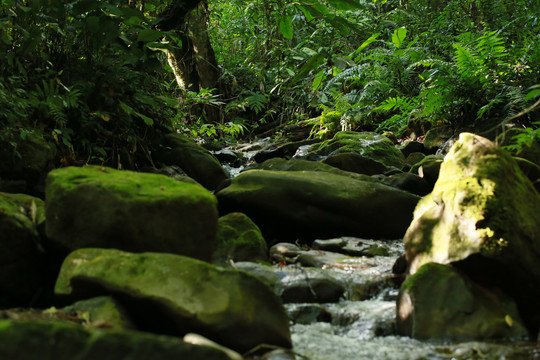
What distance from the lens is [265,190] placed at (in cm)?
457

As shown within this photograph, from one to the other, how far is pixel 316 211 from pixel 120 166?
6.91ft

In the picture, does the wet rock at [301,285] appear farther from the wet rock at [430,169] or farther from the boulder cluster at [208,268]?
the wet rock at [430,169]

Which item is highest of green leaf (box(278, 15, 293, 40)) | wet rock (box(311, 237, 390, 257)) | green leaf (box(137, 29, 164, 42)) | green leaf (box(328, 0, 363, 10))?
green leaf (box(137, 29, 164, 42))

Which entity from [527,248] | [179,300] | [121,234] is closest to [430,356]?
[527,248]

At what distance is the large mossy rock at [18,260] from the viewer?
278 centimetres

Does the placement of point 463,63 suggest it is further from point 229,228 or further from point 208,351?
point 208,351

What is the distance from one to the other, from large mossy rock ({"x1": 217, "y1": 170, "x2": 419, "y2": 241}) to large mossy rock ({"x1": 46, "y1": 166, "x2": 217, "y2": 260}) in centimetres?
143

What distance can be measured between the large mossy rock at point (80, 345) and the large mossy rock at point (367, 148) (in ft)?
21.6

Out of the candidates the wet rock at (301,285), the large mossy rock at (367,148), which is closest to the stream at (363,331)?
the wet rock at (301,285)

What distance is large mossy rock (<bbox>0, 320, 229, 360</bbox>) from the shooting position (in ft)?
4.27

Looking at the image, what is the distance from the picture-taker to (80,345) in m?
1.33

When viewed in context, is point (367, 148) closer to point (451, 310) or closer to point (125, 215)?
point (451, 310)

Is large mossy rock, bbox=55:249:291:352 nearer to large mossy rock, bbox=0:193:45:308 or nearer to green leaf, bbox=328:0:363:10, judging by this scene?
large mossy rock, bbox=0:193:45:308

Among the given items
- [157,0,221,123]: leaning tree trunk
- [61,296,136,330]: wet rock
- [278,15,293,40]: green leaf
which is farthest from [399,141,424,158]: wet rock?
[61,296,136,330]: wet rock
